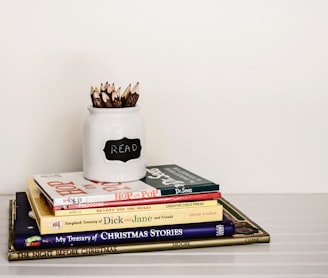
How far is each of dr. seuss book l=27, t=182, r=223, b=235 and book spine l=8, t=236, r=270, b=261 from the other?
34 mm

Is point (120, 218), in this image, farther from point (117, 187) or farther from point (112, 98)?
point (112, 98)

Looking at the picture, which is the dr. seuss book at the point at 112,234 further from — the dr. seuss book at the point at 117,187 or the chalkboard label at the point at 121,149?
the chalkboard label at the point at 121,149

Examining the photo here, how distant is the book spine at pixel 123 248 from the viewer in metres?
0.97

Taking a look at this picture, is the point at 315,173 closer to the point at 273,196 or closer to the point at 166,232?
the point at 273,196

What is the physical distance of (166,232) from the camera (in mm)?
1037

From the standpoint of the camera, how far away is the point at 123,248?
101cm

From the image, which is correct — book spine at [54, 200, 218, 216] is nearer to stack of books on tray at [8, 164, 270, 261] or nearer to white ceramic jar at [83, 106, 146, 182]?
stack of books on tray at [8, 164, 270, 261]

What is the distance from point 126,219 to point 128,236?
30 mm

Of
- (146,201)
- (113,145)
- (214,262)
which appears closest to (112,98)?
(113,145)

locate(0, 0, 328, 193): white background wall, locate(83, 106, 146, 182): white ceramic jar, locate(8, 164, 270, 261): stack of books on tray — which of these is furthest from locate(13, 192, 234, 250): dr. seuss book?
locate(0, 0, 328, 193): white background wall

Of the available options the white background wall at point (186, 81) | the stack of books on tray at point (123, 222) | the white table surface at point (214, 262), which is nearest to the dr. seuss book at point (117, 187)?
the stack of books on tray at point (123, 222)

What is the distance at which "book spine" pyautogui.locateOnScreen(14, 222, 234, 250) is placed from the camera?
983 millimetres

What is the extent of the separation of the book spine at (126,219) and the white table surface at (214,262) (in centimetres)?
5

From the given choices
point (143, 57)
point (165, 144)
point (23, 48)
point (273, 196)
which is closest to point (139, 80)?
point (143, 57)
